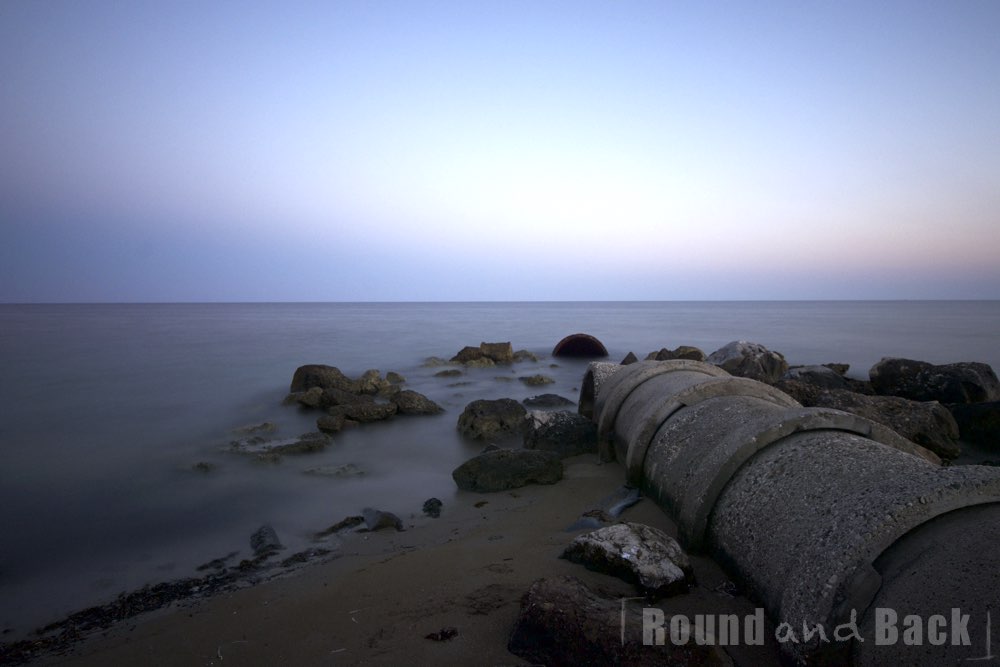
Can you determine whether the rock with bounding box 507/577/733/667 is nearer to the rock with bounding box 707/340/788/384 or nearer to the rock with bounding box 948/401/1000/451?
the rock with bounding box 948/401/1000/451

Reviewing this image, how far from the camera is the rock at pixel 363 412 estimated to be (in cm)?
909

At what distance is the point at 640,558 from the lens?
9.96 feet

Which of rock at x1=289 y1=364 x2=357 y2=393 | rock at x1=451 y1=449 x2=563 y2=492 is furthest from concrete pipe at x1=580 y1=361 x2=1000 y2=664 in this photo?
rock at x1=289 y1=364 x2=357 y2=393

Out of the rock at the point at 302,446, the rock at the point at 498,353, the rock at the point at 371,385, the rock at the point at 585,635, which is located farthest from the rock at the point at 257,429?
the rock at the point at 498,353

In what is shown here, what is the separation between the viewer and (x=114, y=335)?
99.2ft

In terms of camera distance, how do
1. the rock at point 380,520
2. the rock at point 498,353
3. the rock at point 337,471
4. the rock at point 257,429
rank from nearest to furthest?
the rock at point 380,520, the rock at point 337,471, the rock at point 257,429, the rock at point 498,353

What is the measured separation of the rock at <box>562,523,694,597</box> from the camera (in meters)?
2.95

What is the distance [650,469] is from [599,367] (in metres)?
3.77

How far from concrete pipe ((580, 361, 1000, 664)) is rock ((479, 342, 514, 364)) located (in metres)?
13.2

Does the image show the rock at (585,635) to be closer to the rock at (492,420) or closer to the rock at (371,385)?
the rock at (492,420)

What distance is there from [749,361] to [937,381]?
2957mm

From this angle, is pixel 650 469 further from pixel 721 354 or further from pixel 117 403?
pixel 117 403

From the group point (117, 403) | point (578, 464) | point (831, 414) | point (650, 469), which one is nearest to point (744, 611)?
point (831, 414)

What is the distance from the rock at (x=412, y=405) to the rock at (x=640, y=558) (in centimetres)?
669
